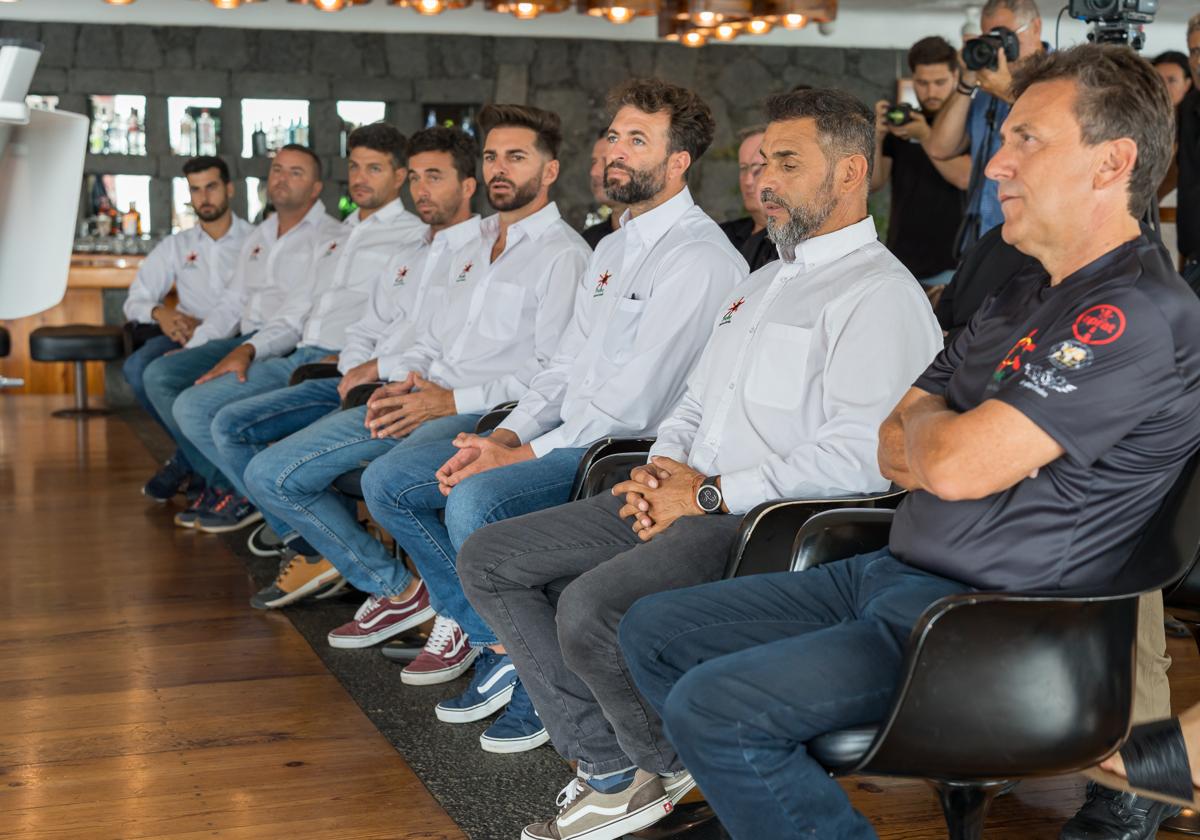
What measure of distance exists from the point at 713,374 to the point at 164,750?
1.36 metres

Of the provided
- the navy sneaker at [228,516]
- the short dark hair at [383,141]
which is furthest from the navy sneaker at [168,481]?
the short dark hair at [383,141]

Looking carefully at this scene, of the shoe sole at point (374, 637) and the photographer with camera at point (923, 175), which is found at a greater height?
the photographer with camera at point (923, 175)

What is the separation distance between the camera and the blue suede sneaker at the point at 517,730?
8.87 feet

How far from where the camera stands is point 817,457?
2.21 m

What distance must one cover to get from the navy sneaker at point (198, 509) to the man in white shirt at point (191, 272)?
2.58 feet

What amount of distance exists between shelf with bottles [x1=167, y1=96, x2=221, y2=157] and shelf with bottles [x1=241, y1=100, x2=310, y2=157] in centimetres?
21

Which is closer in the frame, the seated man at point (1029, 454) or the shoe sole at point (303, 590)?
the seated man at point (1029, 454)

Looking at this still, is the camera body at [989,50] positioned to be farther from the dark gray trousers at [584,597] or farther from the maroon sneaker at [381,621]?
the maroon sneaker at [381,621]

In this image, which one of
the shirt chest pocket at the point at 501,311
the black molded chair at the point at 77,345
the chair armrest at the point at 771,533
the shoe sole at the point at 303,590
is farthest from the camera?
the black molded chair at the point at 77,345

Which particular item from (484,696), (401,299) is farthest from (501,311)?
(484,696)

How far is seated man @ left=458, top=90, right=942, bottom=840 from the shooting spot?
7.21 ft

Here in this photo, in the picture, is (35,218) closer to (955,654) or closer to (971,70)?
(955,654)

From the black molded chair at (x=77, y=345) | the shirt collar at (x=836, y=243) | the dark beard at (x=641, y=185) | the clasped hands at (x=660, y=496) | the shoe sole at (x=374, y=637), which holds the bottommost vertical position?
the shoe sole at (x=374, y=637)

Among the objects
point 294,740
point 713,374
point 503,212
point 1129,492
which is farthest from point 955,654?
point 503,212
